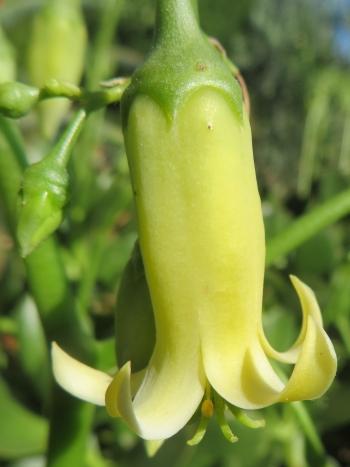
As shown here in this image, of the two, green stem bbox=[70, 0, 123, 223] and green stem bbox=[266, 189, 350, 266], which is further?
green stem bbox=[70, 0, 123, 223]

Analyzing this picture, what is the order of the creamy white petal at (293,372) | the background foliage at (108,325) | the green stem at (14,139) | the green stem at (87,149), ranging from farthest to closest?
the green stem at (87,149)
the background foliage at (108,325)
the green stem at (14,139)
the creamy white petal at (293,372)

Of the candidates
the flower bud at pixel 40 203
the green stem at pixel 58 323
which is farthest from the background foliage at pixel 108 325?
the flower bud at pixel 40 203

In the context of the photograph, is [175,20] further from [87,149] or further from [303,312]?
[87,149]

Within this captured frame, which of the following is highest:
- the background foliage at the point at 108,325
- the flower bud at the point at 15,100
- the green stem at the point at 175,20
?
the green stem at the point at 175,20

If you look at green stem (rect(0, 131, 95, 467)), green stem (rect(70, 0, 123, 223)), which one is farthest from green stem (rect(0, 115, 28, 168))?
green stem (rect(70, 0, 123, 223))

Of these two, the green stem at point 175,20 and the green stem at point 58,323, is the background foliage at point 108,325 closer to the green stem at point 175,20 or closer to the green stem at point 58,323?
the green stem at point 58,323

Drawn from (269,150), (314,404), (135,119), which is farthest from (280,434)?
(269,150)

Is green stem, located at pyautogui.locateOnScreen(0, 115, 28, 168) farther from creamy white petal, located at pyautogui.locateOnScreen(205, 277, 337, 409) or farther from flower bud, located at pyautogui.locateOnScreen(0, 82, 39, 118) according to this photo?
creamy white petal, located at pyautogui.locateOnScreen(205, 277, 337, 409)

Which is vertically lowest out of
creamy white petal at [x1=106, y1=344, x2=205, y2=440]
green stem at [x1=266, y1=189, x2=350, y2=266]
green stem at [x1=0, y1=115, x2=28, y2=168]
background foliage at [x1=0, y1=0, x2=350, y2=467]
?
background foliage at [x1=0, y1=0, x2=350, y2=467]
